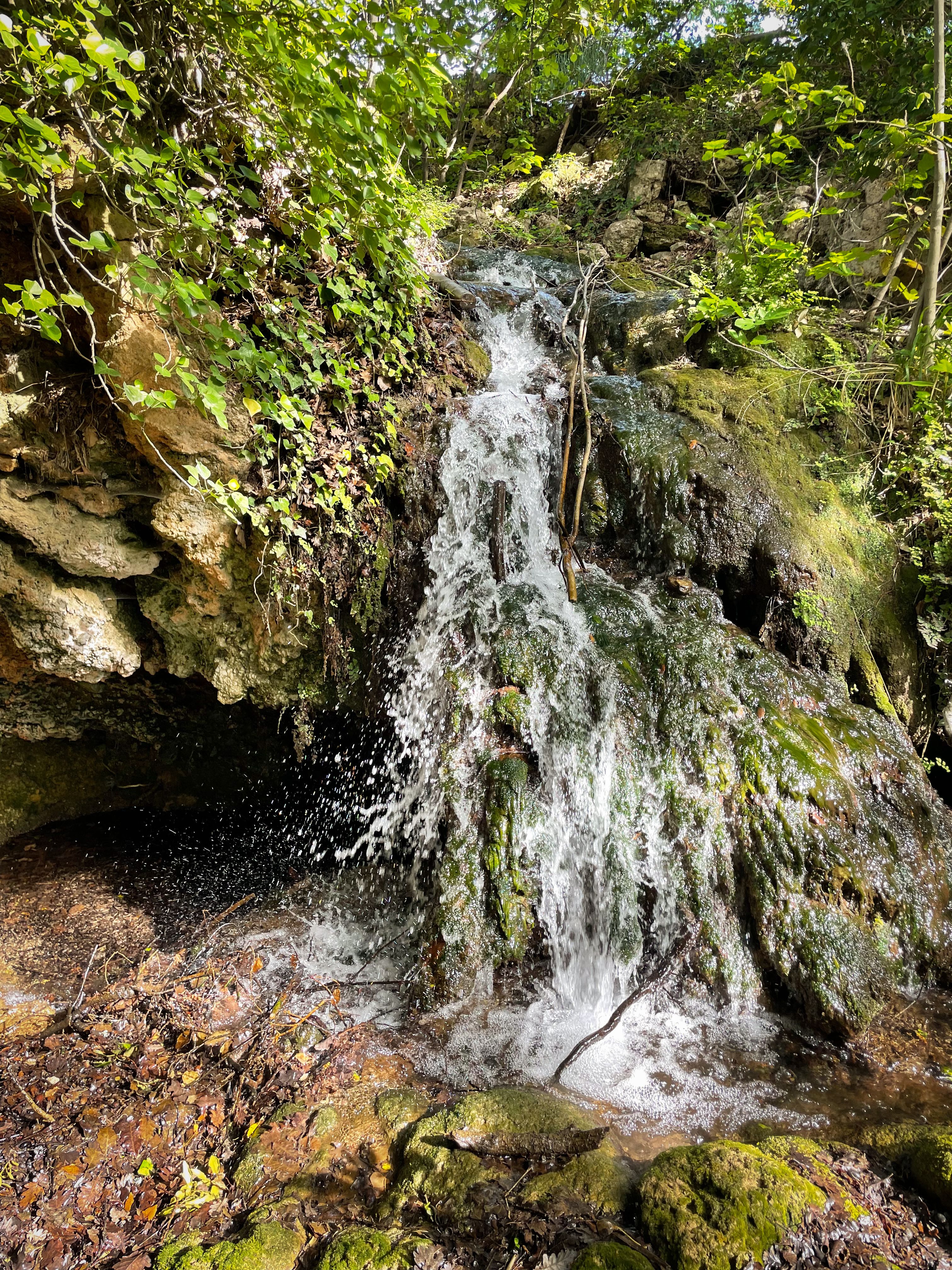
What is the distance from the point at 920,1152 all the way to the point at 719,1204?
99 cm

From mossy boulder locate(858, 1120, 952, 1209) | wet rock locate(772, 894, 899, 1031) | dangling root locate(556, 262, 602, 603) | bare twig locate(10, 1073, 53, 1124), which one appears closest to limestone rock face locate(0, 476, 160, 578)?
bare twig locate(10, 1073, 53, 1124)

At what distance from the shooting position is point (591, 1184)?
6.83 ft

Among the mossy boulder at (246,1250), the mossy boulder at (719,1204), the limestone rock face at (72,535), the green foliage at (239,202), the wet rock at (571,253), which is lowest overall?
the mossy boulder at (246,1250)

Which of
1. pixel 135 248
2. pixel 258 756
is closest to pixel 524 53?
pixel 135 248

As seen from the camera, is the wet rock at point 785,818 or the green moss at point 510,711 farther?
the green moss at point 510,711

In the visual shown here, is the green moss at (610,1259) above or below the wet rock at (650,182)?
below

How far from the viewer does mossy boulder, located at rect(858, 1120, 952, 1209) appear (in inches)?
81.7

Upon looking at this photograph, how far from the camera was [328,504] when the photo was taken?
13.3ft

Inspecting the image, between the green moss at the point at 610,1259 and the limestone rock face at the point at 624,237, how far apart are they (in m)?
12.3

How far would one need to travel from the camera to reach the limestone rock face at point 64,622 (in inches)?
144

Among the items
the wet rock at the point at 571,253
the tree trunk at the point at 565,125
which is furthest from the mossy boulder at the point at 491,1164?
the tree trunk at the point at 565,125

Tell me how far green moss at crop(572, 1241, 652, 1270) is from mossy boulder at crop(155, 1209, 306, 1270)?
37.1 inches

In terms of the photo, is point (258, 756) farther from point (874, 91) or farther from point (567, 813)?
point (874, 91)

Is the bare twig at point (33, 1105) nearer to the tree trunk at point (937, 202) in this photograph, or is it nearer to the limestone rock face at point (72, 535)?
the limestone rock face at point (72, 535)
